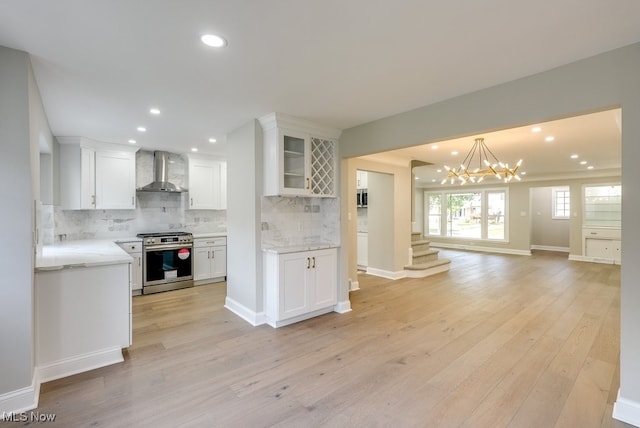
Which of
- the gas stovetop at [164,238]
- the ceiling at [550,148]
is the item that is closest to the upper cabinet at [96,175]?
the gas stovetop at [164,238]

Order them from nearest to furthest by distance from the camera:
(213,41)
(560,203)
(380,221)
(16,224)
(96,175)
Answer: (213,41) → (16,224) → (96,175) → (380,221) → (560,203)

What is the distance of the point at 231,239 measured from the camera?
13.7 ft

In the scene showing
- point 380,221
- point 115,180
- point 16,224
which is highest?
point 115,180

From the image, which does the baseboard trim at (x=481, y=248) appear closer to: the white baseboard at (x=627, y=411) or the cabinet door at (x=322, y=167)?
the cabinet door at (x=322, y=167)

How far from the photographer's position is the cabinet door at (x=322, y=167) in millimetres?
3906

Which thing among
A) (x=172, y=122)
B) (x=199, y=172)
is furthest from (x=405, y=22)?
(x=199, y=172)

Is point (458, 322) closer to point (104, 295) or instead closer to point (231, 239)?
point (231, 239)

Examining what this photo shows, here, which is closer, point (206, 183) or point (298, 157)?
point (298, 157)

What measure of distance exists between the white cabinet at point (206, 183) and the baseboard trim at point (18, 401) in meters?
3.78

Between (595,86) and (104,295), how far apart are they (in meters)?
4.30

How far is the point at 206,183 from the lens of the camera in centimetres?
577

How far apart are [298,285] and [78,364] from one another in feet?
7.11

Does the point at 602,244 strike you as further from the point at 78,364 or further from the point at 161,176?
the point at 78,364

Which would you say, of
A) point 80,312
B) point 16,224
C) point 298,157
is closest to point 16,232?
point 16,224
